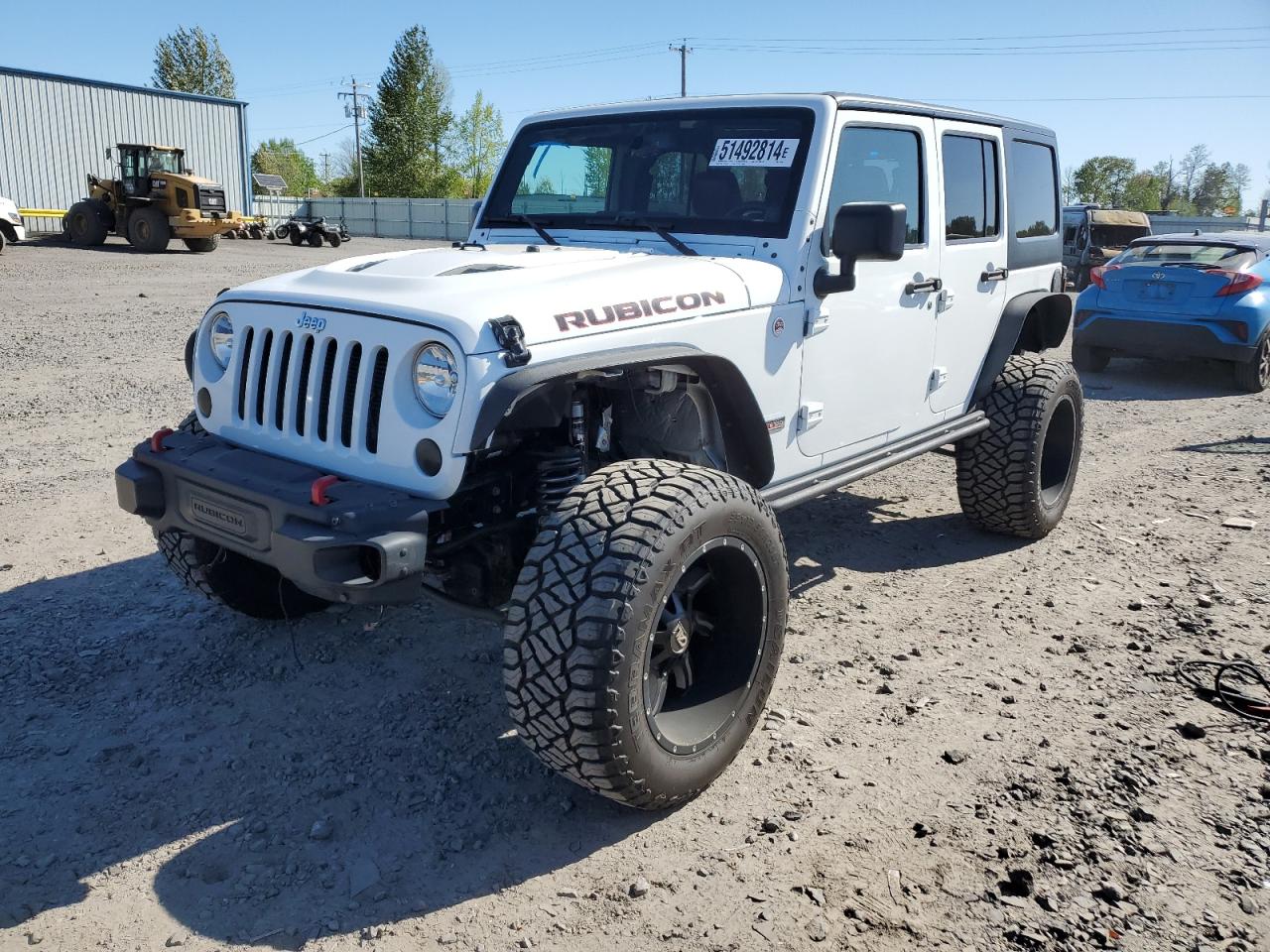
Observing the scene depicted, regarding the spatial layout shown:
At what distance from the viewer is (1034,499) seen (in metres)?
5.35

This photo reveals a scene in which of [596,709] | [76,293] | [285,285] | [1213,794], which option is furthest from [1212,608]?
[76,293]

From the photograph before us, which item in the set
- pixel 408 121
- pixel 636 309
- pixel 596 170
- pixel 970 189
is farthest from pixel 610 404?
pixel 408 121

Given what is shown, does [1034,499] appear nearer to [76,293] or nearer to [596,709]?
[596,709]

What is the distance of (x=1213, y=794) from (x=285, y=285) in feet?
11.2

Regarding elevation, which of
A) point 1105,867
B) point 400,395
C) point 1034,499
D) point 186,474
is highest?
point 400,395

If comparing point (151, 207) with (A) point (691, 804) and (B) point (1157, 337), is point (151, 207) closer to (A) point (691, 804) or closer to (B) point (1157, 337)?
(B) point (1157, 337)

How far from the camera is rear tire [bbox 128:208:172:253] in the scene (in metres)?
25.4

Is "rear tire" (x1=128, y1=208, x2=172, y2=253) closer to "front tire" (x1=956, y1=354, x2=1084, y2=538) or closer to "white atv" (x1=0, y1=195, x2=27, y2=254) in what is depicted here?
"white atv" (x1=0, y1=195, x2=27, y2=254)

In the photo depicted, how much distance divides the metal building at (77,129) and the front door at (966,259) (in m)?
32.2

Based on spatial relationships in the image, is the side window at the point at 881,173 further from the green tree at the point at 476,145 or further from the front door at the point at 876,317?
the green tree at the point at 476,145

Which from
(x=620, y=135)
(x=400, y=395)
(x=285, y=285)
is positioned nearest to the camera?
(x=400, y=395)

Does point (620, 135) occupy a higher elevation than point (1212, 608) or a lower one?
higher

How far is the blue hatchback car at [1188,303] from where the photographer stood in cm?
1027

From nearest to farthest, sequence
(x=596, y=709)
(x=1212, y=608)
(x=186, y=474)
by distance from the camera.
Answer: (x=596, y=709) < (x=186, y=474) < (x=1212, y=608)
